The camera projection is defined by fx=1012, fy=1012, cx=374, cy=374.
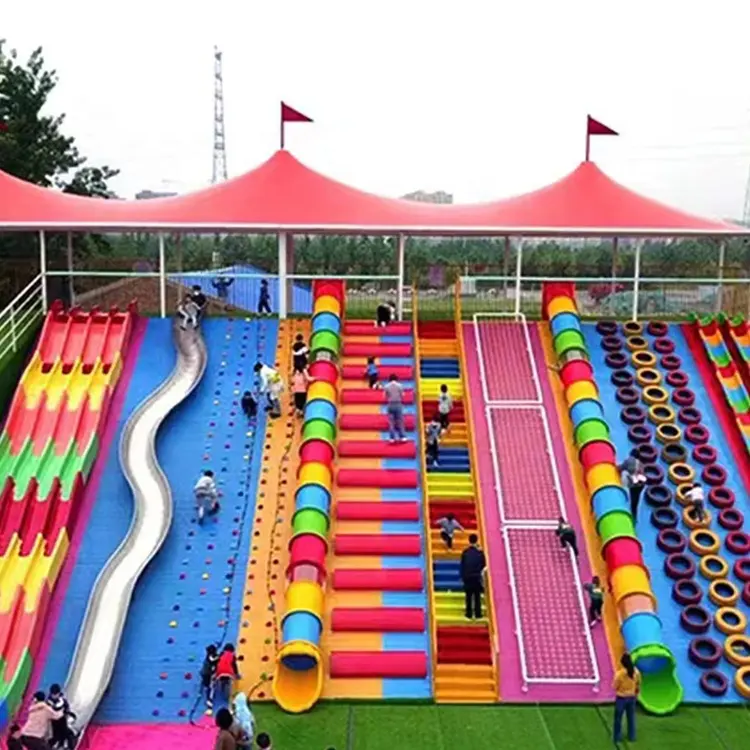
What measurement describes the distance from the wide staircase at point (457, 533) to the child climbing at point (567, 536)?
4.06 feet

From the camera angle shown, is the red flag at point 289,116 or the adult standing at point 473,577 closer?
the adult standing at point 473,577

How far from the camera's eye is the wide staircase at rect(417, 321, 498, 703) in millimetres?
14063

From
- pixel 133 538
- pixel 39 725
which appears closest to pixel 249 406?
pixel 133 538

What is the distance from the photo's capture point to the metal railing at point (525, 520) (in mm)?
13998

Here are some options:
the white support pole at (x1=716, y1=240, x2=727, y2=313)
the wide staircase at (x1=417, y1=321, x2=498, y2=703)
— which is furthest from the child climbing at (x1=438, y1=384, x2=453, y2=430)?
the white support pole at (x1=716, y1=240, x2=727, y2=313)

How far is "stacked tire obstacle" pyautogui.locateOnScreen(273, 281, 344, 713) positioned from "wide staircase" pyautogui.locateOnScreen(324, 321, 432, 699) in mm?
357

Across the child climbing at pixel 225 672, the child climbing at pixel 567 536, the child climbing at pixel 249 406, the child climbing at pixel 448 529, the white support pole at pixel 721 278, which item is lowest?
the child climbing at pixel 225 672

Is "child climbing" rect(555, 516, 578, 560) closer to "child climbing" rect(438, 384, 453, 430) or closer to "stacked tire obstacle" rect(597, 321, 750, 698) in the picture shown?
"stacked tire obstacle" rect(597, 321, 750, 698)

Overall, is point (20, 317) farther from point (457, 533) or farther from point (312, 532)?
point (457, 533)

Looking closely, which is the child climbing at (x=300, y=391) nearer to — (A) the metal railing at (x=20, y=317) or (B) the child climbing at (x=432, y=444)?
(B) the child climbing at (x=432, y=444)

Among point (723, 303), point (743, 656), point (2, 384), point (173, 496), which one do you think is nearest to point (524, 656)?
point (743, 656)

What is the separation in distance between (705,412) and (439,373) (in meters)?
5.07

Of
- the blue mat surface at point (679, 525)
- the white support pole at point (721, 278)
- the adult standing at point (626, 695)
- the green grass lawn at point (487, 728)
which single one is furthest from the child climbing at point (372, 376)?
the white support pole at point (721, 278)

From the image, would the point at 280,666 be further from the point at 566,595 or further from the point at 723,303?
the point at 723,303
